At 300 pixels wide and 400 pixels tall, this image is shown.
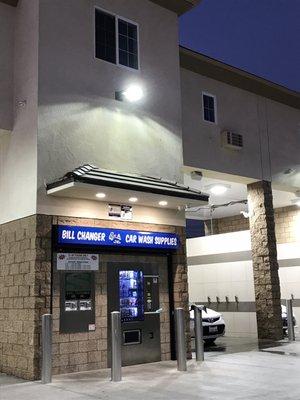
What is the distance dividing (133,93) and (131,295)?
4174 millimetres

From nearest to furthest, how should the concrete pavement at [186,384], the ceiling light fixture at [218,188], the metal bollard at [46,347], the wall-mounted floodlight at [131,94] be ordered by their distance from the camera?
the concrete pavement at [186,384]
the metal bollard at [46,347]
the wall-mounted floodlight at [131,94]
the ceiling light fixture at [218,188]

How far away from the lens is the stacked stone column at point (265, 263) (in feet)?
45.9

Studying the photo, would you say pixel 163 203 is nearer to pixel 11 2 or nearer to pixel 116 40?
pixel 116 40

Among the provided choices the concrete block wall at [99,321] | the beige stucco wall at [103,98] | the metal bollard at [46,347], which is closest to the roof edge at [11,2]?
the beige stucco wall at [103,98]

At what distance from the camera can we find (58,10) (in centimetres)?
998

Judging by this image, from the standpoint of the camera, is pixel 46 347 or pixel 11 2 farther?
pixel 11 2

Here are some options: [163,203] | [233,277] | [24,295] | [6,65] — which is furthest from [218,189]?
[24,295]

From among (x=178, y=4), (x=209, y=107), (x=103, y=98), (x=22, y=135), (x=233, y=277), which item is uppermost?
(x=178, y=4)

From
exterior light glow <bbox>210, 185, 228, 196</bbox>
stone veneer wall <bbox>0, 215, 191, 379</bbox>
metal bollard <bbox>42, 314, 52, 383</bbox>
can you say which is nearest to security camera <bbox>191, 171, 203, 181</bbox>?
exterior light glow <bbox>210, 185, 228, 196</bbox>

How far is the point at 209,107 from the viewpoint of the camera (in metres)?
14.0

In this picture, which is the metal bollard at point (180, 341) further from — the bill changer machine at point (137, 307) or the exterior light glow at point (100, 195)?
the exterior light glow at point (100, 195)

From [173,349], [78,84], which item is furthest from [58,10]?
[173,349]

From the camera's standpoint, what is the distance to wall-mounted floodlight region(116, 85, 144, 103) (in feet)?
34.0

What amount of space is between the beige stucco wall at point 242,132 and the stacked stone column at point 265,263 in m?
0.72
